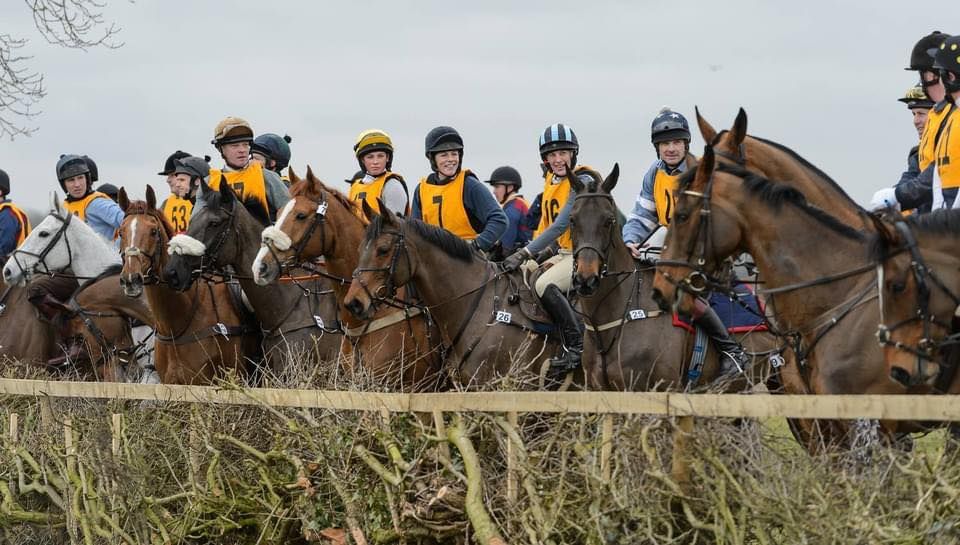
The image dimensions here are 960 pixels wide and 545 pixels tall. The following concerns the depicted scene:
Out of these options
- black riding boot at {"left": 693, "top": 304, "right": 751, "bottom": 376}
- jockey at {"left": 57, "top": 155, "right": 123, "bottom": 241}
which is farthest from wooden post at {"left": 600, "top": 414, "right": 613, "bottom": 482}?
jockey at {"left": 57, "top": 155, "right": 123, "bottom": 241}

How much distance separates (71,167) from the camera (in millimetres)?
14578

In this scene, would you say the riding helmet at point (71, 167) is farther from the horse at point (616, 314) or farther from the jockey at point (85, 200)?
the horse at point (616, 314)

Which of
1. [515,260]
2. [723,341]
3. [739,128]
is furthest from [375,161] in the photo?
[739,128]

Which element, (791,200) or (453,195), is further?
(453,195)

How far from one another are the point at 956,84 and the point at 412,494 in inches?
162

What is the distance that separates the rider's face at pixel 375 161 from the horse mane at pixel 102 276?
101 inches

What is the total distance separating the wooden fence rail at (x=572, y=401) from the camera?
5.27 m

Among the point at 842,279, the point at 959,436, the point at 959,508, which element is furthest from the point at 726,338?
the point at 959,508

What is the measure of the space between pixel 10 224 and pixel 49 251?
217 centimetres

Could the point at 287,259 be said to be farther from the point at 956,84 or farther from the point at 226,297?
the point at 956,84

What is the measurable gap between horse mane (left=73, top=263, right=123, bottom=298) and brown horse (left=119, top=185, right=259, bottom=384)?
1.55 meters

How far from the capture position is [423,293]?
10.4 m

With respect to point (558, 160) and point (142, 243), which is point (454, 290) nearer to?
point (558, 160)

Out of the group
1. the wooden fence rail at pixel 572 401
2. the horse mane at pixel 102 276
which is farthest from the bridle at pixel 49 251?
the wooden fence rail at pixel 572 401
